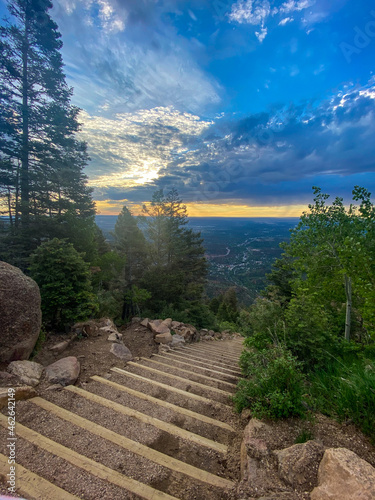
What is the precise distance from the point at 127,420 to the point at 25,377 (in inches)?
87.4

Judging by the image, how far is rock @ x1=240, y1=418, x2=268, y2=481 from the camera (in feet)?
6.84

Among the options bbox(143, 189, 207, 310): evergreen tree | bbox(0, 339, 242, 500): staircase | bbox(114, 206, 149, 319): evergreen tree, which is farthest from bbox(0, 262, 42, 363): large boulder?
bbox(114, 206, 149, 319): evergreen tree

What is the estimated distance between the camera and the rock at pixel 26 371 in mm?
3686

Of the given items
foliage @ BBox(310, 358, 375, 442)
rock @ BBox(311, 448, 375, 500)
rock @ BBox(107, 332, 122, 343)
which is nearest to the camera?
rock @ BBox(311, 448, 375, 500)

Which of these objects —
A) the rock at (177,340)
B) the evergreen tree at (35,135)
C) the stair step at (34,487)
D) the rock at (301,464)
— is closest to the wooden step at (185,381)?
the rock at (301,464)

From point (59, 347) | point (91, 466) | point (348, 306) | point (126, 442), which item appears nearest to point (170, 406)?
point (126, 442)

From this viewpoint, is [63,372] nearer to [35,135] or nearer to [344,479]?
[344,479]

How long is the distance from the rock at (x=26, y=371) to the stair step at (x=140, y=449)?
27.9 inches

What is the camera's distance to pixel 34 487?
1.86 metres

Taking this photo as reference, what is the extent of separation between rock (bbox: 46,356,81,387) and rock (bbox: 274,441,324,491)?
3.77 metres

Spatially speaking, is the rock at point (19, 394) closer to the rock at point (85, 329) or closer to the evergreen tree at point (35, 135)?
the rock at point (85, 329)

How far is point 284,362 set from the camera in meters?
2.93

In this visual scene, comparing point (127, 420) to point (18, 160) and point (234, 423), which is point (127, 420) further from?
point (18, 160)

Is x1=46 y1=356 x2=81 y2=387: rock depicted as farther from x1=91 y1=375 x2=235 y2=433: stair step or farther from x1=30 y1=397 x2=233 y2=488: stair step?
x1=30 y1=397 x2=233 y2=488: stair step
